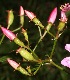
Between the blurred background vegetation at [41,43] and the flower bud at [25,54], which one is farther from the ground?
the blurred background vegetation at [41,43]

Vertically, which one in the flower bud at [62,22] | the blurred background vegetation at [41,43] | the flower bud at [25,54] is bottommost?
the flower bud at [25,54]

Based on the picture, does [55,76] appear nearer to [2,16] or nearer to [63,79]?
[63,79]

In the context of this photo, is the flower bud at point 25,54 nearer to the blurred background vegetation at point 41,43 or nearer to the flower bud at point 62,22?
the flower bud at point 62,22

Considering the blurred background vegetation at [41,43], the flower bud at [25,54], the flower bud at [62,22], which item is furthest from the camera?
the blurred background vegetation at [41,43]

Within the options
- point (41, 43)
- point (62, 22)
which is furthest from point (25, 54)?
point (41, 43)

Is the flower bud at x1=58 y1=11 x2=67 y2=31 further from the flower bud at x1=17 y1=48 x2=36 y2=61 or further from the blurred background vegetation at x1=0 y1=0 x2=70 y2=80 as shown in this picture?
the blurred background vegetation at x1=0 y1=0 x2=70 y2=80

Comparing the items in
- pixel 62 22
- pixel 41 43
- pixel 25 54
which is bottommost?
pixel 25 54

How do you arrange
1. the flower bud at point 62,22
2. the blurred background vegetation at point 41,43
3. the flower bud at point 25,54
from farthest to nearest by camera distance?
the blurred background vegetation at point 41,43 → the flower bud at point 62,22 → the flower bud at point 25,54

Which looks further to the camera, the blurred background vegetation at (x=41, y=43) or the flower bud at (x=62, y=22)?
the blurred background vegetation at (x=41, y=43)

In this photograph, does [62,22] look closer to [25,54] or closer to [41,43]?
[25,54]

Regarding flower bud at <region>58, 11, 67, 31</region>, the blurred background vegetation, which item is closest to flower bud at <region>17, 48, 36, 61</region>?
flower bud at <region>58, 11, 67, 31</region>

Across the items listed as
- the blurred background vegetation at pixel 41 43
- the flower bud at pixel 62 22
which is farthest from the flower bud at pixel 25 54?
the blurred background vegetation at pixel 41 43
